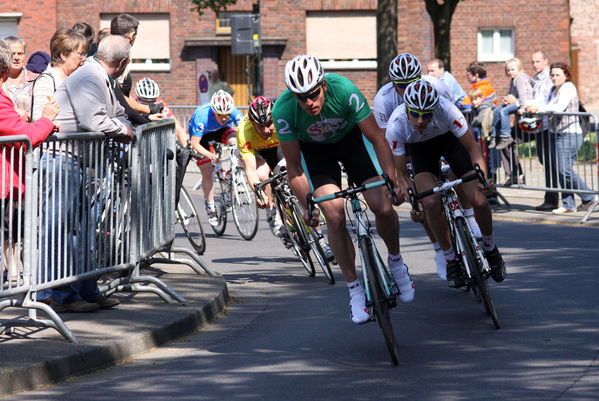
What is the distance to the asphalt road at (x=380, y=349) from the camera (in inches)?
232

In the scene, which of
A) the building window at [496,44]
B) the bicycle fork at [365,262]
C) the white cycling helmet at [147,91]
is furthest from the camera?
the building window at [496,44]

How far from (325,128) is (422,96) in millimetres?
786

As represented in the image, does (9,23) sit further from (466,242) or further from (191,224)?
(466,242)

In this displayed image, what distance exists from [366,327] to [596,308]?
1749 millimetres

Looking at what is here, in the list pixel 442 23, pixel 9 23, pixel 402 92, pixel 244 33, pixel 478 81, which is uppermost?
pixel 9 23

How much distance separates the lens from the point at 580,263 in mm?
10133

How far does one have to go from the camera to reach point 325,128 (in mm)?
7344

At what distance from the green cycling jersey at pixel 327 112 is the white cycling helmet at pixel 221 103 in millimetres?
5460

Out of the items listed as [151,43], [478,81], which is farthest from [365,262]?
[151,43]

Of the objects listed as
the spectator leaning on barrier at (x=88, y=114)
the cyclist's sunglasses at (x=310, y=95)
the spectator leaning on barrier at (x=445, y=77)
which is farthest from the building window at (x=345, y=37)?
the cyclist's sunglasses at (x=310, y=95)

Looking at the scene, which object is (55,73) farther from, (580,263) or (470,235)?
(580,263)

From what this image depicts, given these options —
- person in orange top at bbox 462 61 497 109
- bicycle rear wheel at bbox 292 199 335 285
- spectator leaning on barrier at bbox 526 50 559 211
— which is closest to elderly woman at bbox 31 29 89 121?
bicycle rear wheel at bbox 292 199 335 285

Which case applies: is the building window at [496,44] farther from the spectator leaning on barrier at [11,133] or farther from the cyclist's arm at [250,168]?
the spectator leaning on barrier at [11,133]

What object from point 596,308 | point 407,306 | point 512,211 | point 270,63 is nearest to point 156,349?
point 407,306
